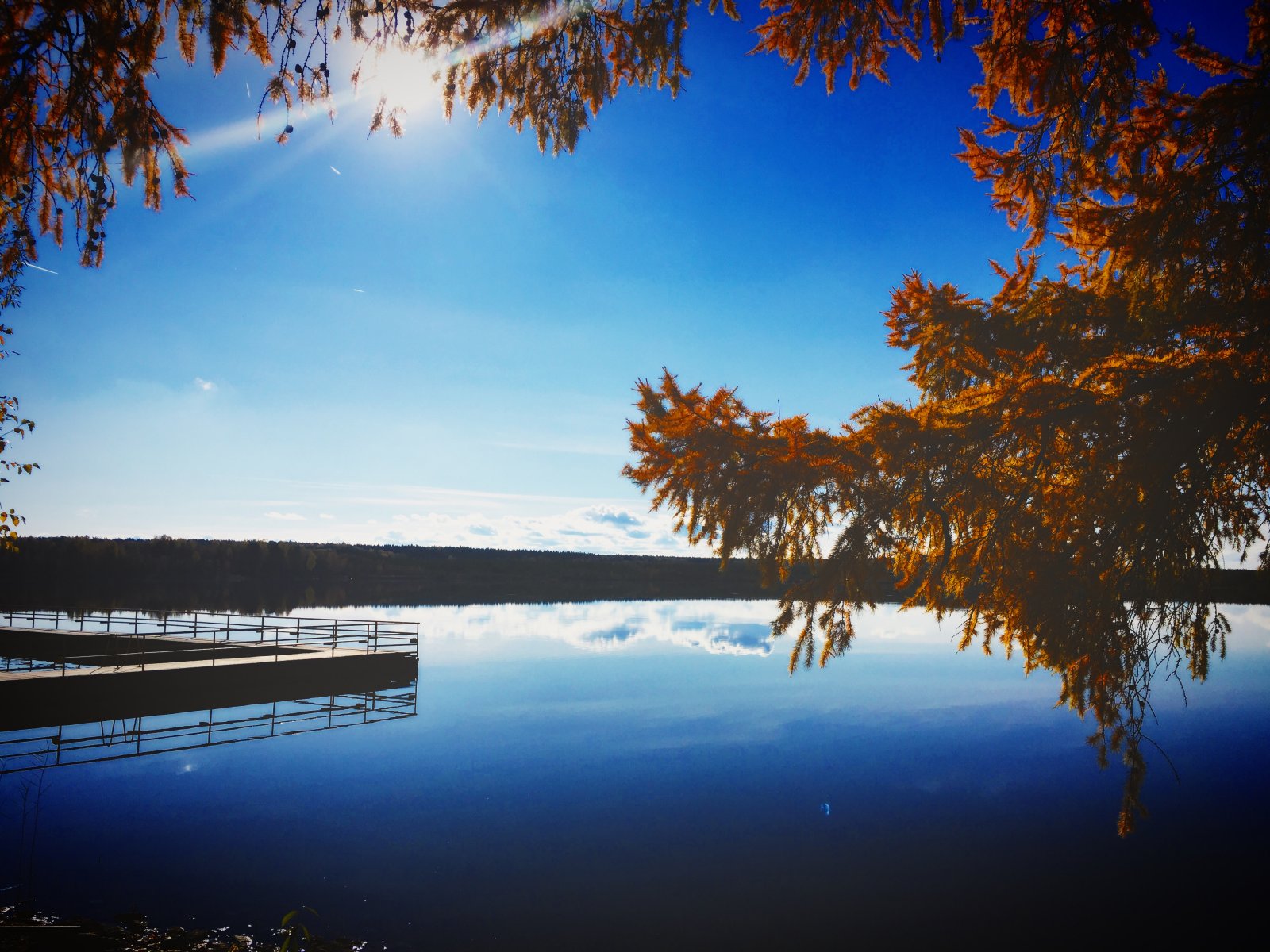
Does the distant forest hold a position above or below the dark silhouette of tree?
below

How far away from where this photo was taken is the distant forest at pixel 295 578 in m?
80.6

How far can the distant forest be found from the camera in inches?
3172

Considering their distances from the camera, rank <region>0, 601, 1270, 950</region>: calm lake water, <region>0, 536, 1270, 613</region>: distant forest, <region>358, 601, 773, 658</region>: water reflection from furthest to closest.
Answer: <region>0, 536, 1270, 613</region>: distant forest < <region>358, 601, 773, 658</region>: water reflection < <region>0, 601, 1270, 950</region>: calm lake water

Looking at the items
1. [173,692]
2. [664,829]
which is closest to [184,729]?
[173,692]

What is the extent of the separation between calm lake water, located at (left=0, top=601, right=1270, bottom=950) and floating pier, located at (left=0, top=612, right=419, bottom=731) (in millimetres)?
3516

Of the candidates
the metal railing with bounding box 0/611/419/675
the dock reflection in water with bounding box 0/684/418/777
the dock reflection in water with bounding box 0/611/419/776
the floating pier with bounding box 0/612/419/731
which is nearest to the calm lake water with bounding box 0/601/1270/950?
the dock reflection in water with bounding box 0/684/418/777

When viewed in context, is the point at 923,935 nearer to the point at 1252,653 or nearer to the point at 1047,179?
the point at 1047,179

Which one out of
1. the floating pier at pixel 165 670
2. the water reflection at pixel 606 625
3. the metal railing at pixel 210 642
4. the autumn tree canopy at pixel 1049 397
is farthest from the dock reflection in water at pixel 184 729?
the water reflection at pixel 606 625

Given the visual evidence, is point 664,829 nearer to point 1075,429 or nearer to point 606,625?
point 1075,429

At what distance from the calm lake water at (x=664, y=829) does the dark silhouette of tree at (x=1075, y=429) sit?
5458mm

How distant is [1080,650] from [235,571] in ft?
471

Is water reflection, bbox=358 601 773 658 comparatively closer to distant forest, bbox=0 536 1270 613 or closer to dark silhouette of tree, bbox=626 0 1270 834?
distant forest, bbox=0 536 1270 613

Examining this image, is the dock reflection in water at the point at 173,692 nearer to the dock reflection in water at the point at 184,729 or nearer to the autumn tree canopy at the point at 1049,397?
the dock reflection in water at the point at 184,729

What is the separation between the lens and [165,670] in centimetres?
2208
